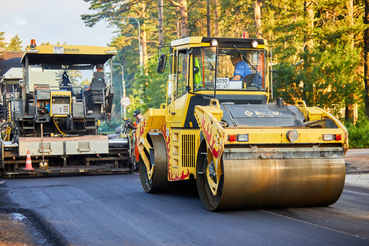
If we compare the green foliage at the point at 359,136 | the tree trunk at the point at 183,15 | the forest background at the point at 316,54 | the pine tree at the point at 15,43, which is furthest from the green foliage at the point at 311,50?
the pine tree at the point at 15,43

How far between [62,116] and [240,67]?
7168 mm

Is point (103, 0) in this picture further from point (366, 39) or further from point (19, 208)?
point (19, 208)

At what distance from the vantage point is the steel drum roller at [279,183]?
7742mm

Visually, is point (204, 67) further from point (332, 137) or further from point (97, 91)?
point (97, 91)

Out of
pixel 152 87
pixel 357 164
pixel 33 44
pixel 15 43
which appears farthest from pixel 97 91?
pixel 15 43

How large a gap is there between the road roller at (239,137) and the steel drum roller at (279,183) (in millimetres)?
14

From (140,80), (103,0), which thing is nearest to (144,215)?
(140,80)

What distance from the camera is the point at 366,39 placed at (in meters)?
24.6

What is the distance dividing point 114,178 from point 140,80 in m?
20.3

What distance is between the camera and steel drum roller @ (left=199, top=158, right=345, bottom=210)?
25.4ft

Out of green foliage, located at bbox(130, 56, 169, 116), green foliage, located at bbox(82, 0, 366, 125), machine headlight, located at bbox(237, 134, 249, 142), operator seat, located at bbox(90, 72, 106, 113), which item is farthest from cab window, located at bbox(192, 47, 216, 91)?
green foliage, located at bbox(130, 56, 169, 116)

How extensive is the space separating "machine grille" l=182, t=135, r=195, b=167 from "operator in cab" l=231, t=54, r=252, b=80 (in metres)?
1.39

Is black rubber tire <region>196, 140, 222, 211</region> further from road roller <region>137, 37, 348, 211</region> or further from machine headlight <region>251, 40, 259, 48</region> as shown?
machine headlight <region>251, 40, 259, 48</region>

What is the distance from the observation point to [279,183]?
25.8 ft
